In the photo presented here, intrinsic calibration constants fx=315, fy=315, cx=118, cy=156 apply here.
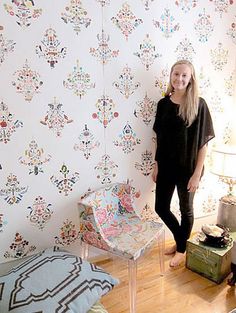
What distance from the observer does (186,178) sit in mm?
2326

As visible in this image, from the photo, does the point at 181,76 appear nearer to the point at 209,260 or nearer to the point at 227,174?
the point at 227,174

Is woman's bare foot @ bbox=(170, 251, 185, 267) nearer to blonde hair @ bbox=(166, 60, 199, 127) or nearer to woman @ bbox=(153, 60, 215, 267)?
woman @ bbox=(153, 60, 215, 267)

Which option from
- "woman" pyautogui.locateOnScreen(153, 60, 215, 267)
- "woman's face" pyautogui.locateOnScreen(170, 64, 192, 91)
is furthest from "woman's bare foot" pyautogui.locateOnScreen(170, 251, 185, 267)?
"woman's face" pyautogui.locateOnScreen(170, 64, 192, 91)

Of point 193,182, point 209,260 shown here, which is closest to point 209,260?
point 209,260

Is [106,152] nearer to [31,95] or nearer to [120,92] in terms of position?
[120,92]

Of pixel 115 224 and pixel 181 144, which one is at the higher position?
pixel 181 144

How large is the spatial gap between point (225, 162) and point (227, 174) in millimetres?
97

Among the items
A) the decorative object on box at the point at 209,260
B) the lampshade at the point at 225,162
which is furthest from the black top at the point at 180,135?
the decorative object on box at the point at 209,260

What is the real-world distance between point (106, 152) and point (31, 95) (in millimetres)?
672

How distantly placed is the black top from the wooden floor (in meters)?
0.77

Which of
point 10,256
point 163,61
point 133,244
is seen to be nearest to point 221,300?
point 133,244

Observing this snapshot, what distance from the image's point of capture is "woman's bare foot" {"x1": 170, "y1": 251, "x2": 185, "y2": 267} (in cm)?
239

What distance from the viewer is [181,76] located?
7.21 ft

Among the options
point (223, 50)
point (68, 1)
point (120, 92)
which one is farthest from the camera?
point (223, 50)
